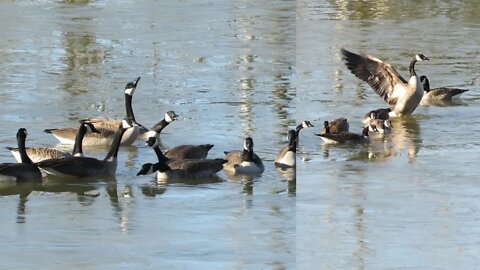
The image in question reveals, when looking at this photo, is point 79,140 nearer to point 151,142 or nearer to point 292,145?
point 151,142

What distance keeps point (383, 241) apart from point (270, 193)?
1.71 meters

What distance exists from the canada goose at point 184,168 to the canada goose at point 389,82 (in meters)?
3.24

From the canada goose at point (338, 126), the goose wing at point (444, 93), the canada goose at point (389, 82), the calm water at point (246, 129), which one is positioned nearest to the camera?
the calm water at point (246, 129)

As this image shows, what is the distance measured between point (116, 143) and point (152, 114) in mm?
2154

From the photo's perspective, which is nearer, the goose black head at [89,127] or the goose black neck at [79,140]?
the goose black neck at [79,140]

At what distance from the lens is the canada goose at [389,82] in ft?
40.3

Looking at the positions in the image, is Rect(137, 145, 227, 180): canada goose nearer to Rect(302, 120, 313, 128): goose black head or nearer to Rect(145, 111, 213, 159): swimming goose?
Rect(145, 111, 213, 159): swimming goose

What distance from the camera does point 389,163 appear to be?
984cm

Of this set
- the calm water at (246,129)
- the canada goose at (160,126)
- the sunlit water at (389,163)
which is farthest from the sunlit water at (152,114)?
the sunlit water at (389,163)

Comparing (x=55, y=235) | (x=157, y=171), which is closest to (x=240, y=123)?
(x=157, y=171)

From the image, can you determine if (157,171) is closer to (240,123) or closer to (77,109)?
(240,123)

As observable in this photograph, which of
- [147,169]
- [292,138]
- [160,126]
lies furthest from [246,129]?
[147,169]

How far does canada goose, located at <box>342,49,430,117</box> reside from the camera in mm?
12273

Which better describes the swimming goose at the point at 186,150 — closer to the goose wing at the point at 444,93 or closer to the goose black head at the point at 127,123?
the goose black head at the point at 127,123
